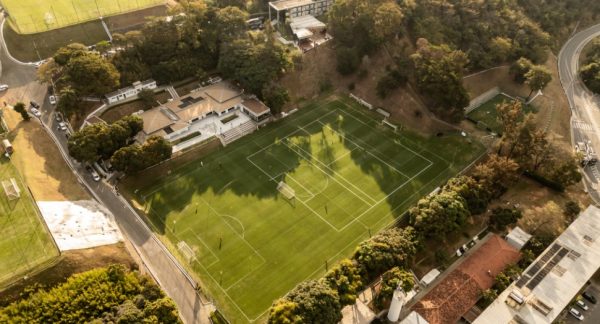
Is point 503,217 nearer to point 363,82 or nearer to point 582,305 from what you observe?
point 582,305

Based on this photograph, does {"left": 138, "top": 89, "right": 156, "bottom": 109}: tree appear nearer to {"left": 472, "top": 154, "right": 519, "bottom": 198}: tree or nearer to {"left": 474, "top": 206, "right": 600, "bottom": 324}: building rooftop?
{"left": 472, "top": 154, "right": 519, "bottom": 198}: tree

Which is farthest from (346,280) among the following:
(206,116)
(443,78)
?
(443,78)

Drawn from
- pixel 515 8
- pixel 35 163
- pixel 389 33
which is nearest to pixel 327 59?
pixel 389 33

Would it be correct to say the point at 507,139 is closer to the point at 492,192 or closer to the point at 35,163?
the point at 492,192

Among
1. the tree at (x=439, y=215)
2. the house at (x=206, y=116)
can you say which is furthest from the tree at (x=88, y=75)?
the tree at (x=439, y=215)

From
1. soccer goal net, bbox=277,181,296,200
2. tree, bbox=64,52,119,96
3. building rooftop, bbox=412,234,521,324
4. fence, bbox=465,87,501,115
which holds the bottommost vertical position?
building rooftop, bbox=412,234,521,324

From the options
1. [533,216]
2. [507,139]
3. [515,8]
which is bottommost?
[533,216]

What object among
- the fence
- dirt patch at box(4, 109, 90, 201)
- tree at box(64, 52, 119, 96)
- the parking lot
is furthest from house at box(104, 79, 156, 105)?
the parking lot
